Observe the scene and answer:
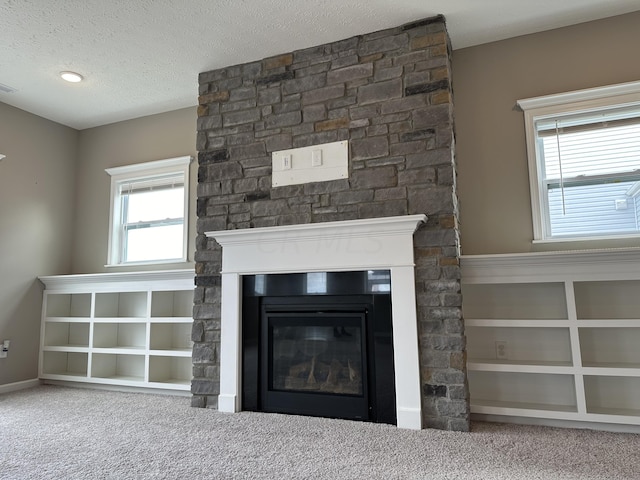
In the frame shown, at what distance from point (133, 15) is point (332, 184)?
1750 mm

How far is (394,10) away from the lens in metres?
2.91

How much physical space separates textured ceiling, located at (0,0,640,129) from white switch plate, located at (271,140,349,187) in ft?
2.66

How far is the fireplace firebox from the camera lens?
9.49ft

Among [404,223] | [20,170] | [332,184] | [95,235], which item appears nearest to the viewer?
[404,223]

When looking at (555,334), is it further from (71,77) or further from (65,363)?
(65,363)

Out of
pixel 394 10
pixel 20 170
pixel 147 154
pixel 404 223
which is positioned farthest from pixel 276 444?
pixel 20 170

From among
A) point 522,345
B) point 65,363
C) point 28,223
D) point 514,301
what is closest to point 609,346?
point 522,345

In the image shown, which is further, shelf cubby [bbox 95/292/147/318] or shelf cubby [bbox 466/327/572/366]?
shelf cubby [bbox 95/292/147/318]

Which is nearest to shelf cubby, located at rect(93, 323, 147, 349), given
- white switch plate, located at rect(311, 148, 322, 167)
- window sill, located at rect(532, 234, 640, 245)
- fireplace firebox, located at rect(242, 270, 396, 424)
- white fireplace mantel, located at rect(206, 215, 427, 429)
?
white fireplace mantel, located at rect(206, 215, 427, 429)

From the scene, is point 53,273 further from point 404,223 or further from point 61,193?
point 404,223

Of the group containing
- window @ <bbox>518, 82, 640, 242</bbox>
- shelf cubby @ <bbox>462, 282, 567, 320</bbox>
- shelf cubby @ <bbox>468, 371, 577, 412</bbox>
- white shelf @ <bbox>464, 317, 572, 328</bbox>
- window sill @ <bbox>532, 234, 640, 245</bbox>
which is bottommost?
shelf cubby @ <bbox>468, 371, 577, 412</bbox>

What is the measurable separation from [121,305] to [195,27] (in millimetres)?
2796

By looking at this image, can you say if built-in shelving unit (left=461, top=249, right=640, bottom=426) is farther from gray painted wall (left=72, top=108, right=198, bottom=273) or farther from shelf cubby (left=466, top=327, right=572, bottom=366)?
gray painted wall (left=72, top=108, right=198, bottom=273)

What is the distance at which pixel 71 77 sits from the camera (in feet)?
12.2
